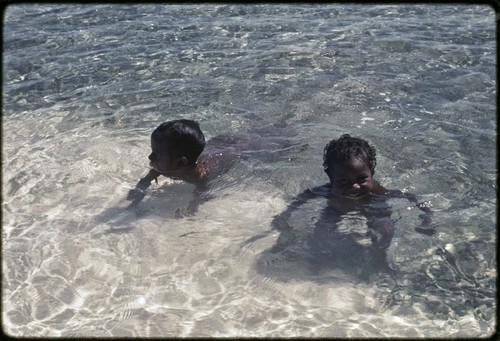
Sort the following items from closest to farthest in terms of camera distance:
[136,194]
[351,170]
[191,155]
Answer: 1. [351,170]
2. [191,155]
3. [136,194]

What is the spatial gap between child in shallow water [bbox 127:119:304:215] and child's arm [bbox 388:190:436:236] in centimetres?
165

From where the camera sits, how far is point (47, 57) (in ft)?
27.4

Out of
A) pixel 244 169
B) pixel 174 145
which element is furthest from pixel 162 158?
pixel 244 169

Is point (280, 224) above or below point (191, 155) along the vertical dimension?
below

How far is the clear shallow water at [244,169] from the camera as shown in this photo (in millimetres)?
3738

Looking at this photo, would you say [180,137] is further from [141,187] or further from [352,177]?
[352,177]

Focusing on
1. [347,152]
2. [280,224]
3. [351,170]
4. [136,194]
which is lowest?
[280,224]

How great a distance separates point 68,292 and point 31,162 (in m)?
2.34

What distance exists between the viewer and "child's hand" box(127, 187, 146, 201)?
518 centimetres

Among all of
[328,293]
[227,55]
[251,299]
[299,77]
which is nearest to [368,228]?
[328,293]

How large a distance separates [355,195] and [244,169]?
1645 millimetres

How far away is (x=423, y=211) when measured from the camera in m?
4.61

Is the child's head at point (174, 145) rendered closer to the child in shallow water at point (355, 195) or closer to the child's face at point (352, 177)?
the child in shallow water at point (355, 195)

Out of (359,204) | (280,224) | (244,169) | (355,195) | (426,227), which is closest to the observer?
(355,195)
